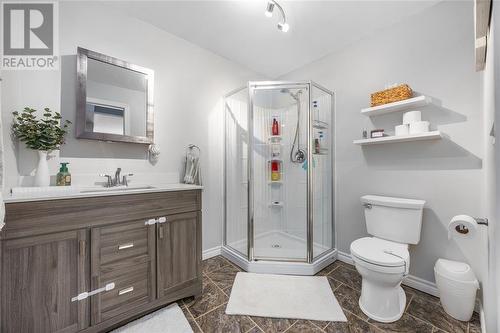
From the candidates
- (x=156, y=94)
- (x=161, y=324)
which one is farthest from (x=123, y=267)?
(x=156, y=94)

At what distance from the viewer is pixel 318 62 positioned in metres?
2.70

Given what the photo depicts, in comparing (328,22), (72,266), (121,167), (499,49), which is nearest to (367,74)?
(328,22)

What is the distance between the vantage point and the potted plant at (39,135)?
4.68ft

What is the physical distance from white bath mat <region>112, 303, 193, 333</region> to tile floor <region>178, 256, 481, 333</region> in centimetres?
5

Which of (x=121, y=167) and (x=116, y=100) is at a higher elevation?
(x=116, y=100)

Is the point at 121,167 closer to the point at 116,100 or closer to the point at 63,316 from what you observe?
the point at 116,100

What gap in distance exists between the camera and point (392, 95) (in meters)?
1.89

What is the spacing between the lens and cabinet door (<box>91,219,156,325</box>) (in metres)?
1.30

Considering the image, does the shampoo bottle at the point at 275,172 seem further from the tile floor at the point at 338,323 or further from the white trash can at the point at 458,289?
the white trash can at the point at 458,289

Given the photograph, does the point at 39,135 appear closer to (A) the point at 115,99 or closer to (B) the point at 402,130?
(A) the point at 115,99

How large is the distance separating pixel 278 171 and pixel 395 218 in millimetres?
1279

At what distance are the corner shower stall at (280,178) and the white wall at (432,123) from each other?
29 cm

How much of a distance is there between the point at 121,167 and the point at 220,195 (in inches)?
45.7

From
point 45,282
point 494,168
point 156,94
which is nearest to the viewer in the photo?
point 494,168
